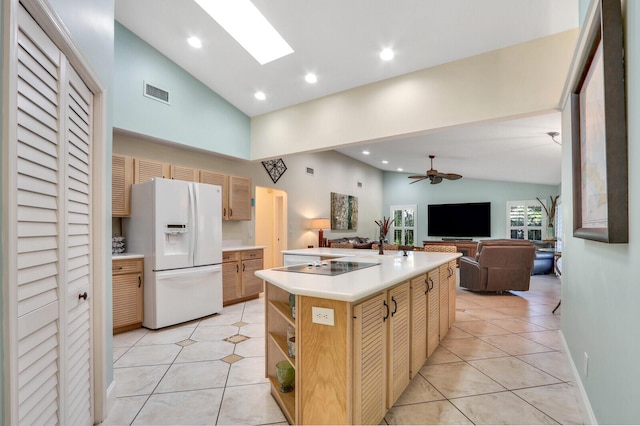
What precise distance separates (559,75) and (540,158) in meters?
3.62

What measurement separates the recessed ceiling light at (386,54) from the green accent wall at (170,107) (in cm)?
206

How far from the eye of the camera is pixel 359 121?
4262mm

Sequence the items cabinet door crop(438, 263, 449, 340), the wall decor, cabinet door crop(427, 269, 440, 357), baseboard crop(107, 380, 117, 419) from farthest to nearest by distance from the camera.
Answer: the wall decor < cabinet door crop(438, 263, 449, 340) < cabinet door crop(427, 269, 440, 357) < baseboard crop(107, 380, 117, 419)

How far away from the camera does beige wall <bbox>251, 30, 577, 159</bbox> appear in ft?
9.92

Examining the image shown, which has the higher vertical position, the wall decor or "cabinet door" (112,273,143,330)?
the wall decor

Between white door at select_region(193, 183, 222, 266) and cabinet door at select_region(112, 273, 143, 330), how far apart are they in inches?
26.5

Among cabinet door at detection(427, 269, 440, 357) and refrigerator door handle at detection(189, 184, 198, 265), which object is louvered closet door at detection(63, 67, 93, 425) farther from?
cabinet door at detection(427, 269, 440, 357)

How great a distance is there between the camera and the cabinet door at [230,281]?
181 inches

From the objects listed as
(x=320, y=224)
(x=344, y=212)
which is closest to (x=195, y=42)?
(x=320, y=224)

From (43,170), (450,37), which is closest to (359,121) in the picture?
(450,37)

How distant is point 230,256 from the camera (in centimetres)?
471

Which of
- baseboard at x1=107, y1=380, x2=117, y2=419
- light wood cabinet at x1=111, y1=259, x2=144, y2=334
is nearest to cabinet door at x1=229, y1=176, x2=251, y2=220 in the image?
light wood cabinet at x1=111, y1=259, x2=144, y2=334

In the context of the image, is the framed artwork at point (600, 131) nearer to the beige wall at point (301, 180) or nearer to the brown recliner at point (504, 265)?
the brown recliner at point (504, 265)

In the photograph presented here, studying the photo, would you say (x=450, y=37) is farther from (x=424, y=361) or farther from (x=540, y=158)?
(x=540, y=158)
